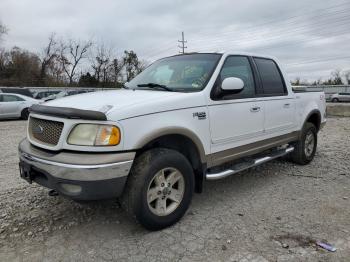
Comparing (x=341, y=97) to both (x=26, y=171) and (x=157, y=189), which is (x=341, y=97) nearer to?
(x=157, y=189)

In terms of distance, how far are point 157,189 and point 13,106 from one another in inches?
548

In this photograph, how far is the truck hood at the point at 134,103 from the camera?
9.75 feet

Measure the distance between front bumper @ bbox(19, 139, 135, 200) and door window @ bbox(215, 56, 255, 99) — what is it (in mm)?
1678

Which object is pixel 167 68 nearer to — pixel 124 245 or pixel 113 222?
pixel 113 222

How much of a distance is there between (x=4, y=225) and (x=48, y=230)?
1.68ft

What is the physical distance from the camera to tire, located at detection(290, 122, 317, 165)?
229 inches

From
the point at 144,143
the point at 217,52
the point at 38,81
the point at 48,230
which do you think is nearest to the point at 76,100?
the point at 144,143

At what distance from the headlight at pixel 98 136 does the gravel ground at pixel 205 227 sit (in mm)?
1019

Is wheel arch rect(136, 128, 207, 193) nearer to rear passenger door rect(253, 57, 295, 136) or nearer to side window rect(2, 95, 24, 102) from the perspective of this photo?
rear passenger door rect(253, 57, 295, 136)

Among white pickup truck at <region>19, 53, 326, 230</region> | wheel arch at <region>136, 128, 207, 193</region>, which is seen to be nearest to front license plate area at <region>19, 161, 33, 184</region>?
white pickup truck at <region>19, 53, 326, 230</region>

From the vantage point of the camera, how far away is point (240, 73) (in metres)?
4.42

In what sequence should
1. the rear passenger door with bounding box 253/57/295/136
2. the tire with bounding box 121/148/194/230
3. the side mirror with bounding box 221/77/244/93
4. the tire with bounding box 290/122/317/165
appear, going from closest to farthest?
the tire with bounding box 121/148/194/230 < the side mirror with bounding box 221/77/244/93 < the rear passenger door with bounding box 253/57/295/136 < the tire with bounding box 290/122/317/165

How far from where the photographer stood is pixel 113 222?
11.8 feet

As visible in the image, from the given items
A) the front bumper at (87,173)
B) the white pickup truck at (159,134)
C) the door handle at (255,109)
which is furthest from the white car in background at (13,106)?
the front bumper at (87,173)
